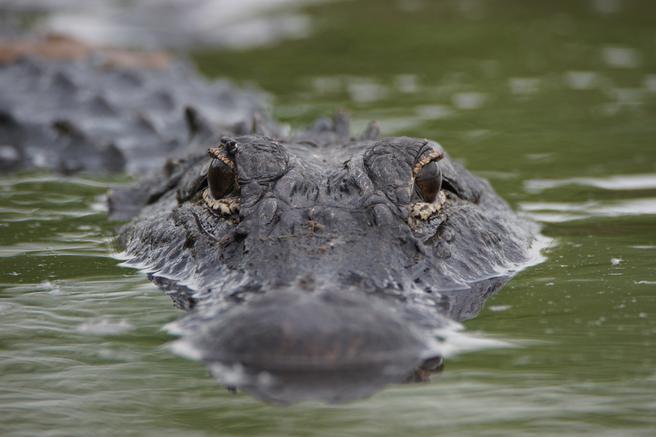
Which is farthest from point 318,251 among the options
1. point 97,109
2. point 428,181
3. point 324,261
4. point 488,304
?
point 97,109

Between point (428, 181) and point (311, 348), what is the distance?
60.7 inches

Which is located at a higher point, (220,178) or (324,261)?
(220,178)

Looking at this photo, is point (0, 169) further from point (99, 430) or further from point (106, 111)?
point (99, 430)

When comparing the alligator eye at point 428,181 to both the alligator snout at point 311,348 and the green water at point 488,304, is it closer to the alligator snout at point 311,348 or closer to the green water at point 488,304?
the green water at point 488,304

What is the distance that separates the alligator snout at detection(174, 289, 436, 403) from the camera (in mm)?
2816

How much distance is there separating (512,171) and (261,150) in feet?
11.0

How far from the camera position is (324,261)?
11.5 ft

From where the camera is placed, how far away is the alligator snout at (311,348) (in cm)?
282

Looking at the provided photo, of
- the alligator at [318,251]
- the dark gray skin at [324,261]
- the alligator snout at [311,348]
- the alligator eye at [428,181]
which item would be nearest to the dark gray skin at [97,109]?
the alligator at [318,251]

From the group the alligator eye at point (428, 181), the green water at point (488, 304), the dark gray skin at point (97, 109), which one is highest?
the dark gray skin at point (97, 109)

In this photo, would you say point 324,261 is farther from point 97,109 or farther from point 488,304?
point 97,109

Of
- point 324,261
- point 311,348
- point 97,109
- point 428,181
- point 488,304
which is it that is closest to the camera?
point 311,348

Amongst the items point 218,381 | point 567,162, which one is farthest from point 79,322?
point 567,162

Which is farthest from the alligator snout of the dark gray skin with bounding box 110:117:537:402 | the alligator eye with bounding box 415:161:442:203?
the alligator eye with bounding box 415:161:442:203
